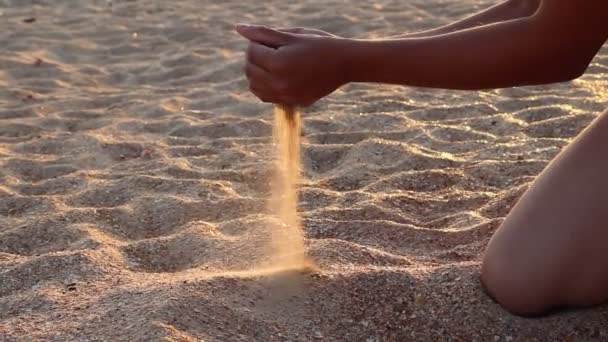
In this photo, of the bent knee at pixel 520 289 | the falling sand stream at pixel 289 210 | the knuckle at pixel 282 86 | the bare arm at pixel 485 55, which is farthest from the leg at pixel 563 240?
the knuckle at pixel 282 86

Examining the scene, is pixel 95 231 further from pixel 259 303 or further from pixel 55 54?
pixel 55 54

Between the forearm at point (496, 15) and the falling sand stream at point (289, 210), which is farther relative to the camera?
the forearm at point (496, 15)

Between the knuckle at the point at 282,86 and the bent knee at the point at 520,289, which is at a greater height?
the knuckle at the point at 282,86

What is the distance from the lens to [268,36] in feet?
5.33

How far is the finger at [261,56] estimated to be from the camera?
1.59m

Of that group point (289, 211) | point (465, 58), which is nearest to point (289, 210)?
point (289, 211)

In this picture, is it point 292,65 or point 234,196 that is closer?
point 292,65

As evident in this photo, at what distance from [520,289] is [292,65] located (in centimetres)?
68

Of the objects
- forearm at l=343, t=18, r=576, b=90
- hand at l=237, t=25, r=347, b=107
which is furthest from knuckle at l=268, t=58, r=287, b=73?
forearm at l=343, t=18, r=576, b=90

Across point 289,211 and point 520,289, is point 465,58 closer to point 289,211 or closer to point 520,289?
Answer: point 520,289

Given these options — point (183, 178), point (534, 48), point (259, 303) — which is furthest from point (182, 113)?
point (534, 48)

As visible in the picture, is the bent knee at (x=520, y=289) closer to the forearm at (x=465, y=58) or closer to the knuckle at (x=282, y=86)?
the forearm at (x=465, y=58)

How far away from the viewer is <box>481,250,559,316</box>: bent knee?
1.67 m

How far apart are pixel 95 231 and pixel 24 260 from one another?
0.89ft
